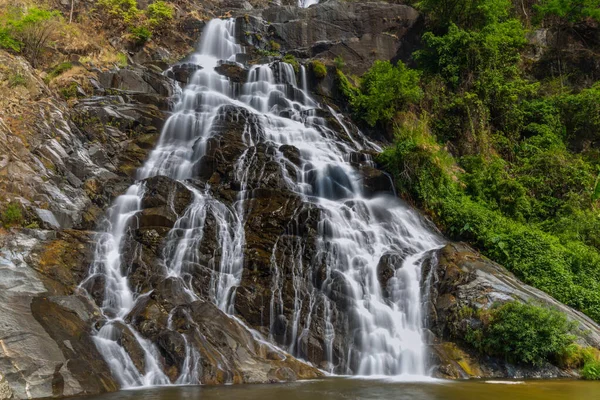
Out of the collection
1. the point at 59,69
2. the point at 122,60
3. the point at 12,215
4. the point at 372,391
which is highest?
the point at 122,60

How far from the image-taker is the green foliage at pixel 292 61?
90.3 feet

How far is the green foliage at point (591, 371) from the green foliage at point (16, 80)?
22.3m

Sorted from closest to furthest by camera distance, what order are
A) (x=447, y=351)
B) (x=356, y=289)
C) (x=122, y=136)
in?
(x=447, y=351)
(x=356, y=289)
(x=122, y=136)

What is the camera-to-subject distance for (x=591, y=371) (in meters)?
11.4

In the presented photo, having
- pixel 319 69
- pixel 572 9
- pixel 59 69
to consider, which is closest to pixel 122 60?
pixel 59 69

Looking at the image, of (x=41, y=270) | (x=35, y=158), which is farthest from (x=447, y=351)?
(x=35, y=158)

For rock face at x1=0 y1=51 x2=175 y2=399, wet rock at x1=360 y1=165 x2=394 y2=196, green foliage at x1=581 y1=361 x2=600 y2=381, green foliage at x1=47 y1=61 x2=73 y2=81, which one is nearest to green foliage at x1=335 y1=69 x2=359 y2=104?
wet rock at x1=360 y1=165 x2=394 y2=196

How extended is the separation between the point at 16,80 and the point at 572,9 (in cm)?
3350

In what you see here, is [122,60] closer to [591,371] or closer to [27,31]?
[27,31]

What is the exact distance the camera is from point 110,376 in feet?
30.8

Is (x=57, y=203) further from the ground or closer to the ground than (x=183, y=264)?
further from the ground

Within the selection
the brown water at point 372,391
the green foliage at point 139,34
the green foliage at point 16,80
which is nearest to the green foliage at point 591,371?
the brown water at point 372,391

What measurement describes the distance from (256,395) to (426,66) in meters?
25.2

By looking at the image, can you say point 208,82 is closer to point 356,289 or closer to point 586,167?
point 356,289
